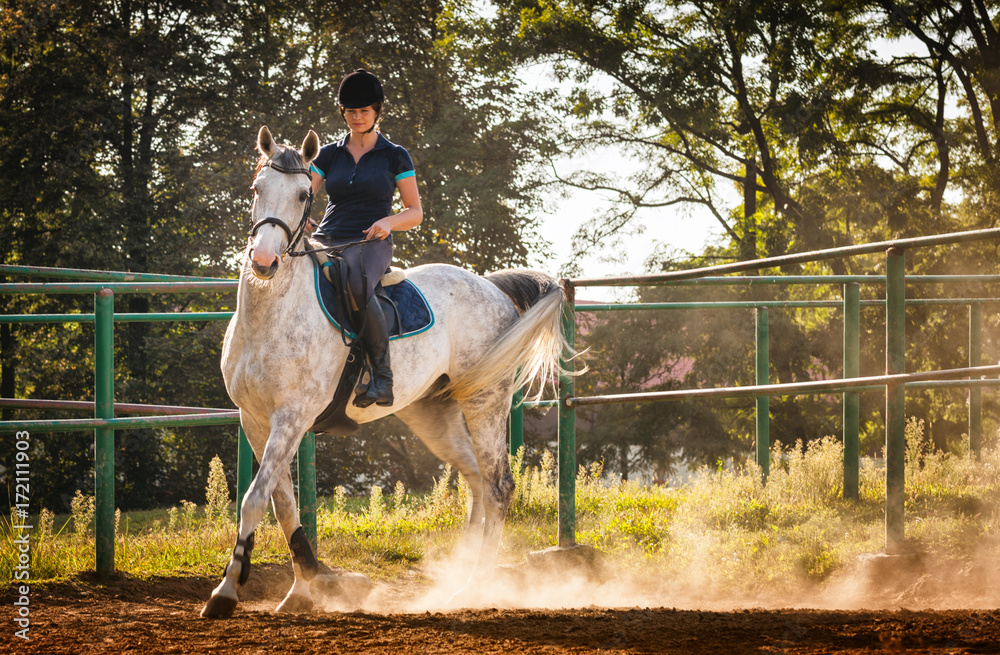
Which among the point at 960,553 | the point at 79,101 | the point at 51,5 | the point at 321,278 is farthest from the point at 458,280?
the point at 51,5

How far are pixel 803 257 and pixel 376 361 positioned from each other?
2.02m

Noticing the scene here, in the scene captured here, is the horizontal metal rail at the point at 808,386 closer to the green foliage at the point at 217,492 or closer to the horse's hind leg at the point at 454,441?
the horse's hind leg at the point at 454,441

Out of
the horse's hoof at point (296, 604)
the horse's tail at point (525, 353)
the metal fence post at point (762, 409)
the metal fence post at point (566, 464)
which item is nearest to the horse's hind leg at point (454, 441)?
the horse's tail at point (525, 353)

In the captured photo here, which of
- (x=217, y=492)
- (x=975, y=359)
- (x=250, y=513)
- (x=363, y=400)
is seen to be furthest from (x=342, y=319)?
(x=975, y=359)

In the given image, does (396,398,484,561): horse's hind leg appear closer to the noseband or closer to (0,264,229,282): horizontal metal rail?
(0,264,229,282): horizontal metal rail

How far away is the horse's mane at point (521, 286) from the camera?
532cm

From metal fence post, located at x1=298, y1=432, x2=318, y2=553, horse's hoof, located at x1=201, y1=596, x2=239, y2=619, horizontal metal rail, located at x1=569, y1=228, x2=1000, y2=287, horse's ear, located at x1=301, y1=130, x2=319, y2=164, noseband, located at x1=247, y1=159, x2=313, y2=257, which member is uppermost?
horse's ear, located at x1=301, y1=130, x2=319, y2=164

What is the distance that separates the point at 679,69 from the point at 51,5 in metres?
12.1

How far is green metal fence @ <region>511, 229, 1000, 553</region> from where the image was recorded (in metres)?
3.61

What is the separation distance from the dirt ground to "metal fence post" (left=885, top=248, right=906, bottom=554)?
95 cm

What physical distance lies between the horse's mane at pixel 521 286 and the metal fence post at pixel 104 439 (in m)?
2.22

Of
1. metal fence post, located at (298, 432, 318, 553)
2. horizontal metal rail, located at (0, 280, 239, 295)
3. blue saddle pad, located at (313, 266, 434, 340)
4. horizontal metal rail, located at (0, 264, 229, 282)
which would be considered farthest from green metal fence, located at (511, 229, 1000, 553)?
horizontal metal rail, located at (0, 264, 229, 282)

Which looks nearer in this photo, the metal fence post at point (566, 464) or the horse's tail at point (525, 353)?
the horse's tail at point (525, 353)

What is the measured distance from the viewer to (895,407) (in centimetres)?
404
